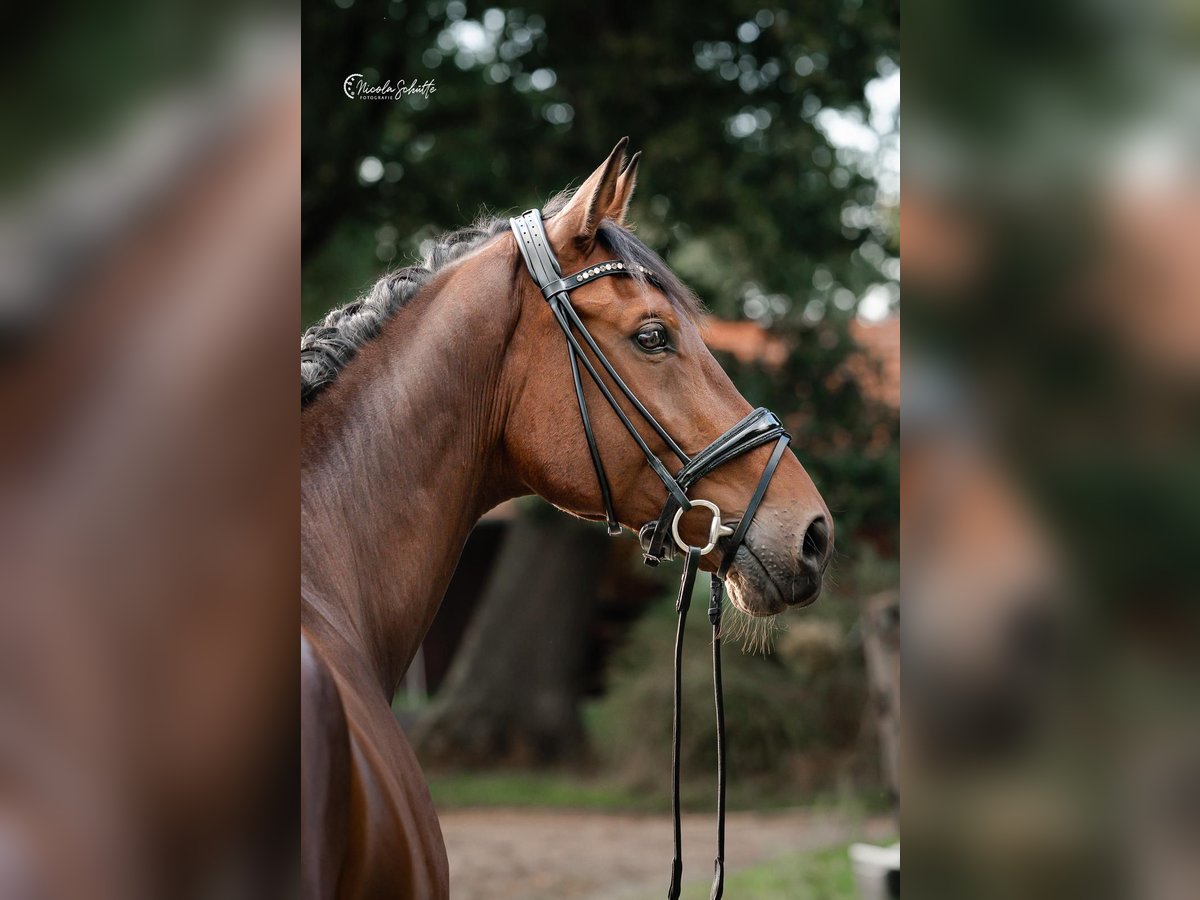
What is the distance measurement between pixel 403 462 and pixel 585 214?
25.4 inches

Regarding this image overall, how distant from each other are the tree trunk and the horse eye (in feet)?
25.8

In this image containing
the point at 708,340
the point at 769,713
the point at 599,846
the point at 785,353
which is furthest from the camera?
the point at 769,713

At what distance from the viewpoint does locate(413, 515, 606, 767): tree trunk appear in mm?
10531

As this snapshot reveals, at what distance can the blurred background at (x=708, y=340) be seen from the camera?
6.84m

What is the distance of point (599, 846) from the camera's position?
27.8 feet

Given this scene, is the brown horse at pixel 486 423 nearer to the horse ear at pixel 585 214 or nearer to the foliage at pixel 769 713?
the horse ear at pixel 585 214

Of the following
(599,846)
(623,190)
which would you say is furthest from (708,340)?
(599,846)
